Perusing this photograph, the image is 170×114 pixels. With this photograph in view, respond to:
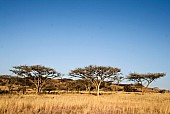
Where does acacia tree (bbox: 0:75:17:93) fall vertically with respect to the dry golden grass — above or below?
above

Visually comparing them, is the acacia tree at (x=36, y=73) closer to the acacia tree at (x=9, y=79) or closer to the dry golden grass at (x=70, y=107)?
the acacia tree at (x=9, y=79)

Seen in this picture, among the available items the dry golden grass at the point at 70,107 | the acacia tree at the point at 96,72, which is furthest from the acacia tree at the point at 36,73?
the dry golden grass at the point at 70,107

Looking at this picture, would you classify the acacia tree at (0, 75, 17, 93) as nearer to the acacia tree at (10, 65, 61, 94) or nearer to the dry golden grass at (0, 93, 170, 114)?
the acacia tree at (10, 65, 61, 94)

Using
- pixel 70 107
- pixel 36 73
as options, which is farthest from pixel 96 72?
pixel 70 107

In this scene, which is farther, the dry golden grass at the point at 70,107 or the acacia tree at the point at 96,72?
the acacia tree at the point at 96,72

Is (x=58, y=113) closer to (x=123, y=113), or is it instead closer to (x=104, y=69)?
(x=123, y=113)

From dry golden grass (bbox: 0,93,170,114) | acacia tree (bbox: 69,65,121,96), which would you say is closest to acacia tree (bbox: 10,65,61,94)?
acacia tree (bbox: 69,65,121,96)

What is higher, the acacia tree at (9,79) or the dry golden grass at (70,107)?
the acacia tree at (9,79)

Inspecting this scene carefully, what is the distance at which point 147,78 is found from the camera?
5447 centimetres

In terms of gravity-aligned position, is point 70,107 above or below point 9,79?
below

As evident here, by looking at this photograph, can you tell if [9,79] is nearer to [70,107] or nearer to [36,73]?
[36,73]

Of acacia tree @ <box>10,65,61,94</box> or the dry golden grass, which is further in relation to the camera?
acacia tree @ <box>10,65,61,94</box>

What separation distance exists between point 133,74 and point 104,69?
1784 centimetres

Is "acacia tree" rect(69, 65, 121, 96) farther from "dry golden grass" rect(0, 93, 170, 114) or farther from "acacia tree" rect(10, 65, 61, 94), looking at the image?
"dry golden grass" rect(0, 93, 170, 114)
